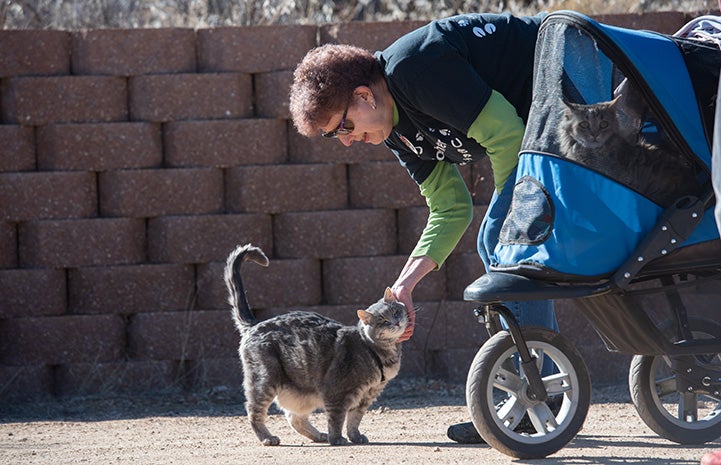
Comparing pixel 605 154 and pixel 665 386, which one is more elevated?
pixel 605 154

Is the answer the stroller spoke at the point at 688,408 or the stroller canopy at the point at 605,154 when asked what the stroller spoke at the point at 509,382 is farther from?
the stroller spoke at the point at 688,408

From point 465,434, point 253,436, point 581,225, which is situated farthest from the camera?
point 253,436

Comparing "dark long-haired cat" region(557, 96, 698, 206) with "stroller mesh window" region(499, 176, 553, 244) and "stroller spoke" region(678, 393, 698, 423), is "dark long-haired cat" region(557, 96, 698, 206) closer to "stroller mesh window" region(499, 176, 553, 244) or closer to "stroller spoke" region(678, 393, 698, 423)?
"stroller mesh window" region(499, 176, 553, 244)

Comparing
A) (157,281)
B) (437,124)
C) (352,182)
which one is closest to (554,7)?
(352,182)

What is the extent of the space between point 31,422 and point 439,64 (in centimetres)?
327

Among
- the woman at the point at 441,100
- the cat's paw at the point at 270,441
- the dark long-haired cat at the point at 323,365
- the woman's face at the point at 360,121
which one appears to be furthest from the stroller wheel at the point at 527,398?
the cat's paw at the point at 270,441

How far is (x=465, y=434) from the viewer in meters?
4.45

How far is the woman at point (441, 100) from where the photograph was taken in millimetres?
3785

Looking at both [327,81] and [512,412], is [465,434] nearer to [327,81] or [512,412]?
[512,412]

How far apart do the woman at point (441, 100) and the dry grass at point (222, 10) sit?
359 cm

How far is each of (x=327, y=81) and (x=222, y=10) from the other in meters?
4.83

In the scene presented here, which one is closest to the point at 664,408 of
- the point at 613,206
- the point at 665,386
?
the point at 665,386

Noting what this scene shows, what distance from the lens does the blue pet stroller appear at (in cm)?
345

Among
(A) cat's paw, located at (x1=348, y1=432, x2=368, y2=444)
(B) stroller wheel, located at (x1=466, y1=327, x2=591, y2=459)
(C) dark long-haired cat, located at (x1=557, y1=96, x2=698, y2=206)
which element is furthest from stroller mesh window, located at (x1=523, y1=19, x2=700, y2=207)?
(A) cat's paw, located at (x1=348, y1=432, x2=368, y2=444)
